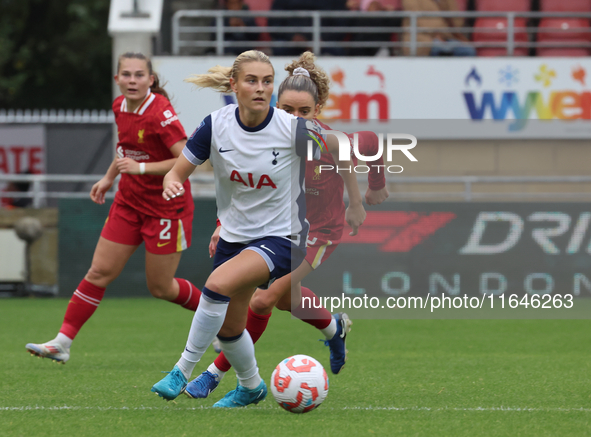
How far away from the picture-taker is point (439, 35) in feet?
44.1

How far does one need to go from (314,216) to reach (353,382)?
1.04 metres

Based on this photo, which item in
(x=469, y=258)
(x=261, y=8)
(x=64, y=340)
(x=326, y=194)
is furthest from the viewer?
(x=261, y=8)

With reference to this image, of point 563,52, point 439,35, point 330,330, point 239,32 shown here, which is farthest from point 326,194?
point 563,52

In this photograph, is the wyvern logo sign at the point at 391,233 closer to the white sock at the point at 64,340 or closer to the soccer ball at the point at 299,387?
the white sock at the point at 64,340

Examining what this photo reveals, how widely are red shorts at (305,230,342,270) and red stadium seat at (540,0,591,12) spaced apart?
9657mm

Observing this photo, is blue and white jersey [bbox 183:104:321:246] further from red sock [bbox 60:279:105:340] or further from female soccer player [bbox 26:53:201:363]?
red sock [bbox 60:279:105:340]

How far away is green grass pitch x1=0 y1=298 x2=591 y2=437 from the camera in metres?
4.02

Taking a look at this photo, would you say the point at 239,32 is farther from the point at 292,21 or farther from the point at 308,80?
the point at 308,80

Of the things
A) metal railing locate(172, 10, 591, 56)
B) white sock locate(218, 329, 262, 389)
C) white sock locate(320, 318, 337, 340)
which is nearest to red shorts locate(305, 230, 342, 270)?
white sock locate(320, 318, 337, 340)

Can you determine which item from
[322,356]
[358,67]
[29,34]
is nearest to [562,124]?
[358,67]

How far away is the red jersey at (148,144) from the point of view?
6.00 meters

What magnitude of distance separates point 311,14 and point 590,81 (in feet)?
13.4

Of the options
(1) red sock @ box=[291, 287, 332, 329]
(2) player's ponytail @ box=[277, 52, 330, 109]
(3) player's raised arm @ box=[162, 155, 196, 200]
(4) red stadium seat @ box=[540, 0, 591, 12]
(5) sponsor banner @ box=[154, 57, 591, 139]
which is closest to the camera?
(3) player's raised arm @ box=[162, 155, 196, 200]

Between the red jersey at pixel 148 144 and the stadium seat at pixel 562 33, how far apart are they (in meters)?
8.83
